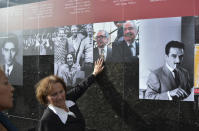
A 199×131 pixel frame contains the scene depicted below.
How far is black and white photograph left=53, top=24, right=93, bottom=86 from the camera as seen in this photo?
11.6 ft

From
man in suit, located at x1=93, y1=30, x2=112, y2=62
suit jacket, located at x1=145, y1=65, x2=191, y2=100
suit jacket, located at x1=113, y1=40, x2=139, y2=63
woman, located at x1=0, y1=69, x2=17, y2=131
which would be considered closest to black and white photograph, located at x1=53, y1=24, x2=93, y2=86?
man in suit, located at x1=93, y1=30, x2=112, y2=62

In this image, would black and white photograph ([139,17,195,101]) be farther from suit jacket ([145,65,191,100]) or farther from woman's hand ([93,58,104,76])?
woman's hand ([93,58,104,76])

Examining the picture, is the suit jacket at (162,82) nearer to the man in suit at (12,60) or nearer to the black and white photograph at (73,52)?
the black and white photograph at (73,52)

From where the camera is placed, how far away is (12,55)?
446cm

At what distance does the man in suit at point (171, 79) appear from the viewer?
9.36 feet

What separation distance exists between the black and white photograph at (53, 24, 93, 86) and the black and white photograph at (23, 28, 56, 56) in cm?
12

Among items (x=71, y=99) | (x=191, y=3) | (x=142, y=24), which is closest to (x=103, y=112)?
(x=71, y=99)

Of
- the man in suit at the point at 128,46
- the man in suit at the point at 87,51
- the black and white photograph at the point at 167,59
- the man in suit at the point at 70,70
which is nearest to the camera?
the black and white photograph at the point at 167,59

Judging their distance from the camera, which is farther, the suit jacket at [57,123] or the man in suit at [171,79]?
the man in suit at [171,79]

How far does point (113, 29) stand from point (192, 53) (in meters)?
1.11

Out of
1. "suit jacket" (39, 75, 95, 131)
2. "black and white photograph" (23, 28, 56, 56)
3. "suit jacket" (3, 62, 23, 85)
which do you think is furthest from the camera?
"suit jacket" (3, 62, 23, 85)

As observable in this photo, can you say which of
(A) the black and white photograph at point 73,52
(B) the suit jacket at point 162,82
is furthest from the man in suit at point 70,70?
(B) the suit jacket at point 162,82

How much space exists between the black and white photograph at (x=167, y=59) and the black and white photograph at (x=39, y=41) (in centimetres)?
161

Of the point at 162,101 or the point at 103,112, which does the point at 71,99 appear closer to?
the point at 103,112
